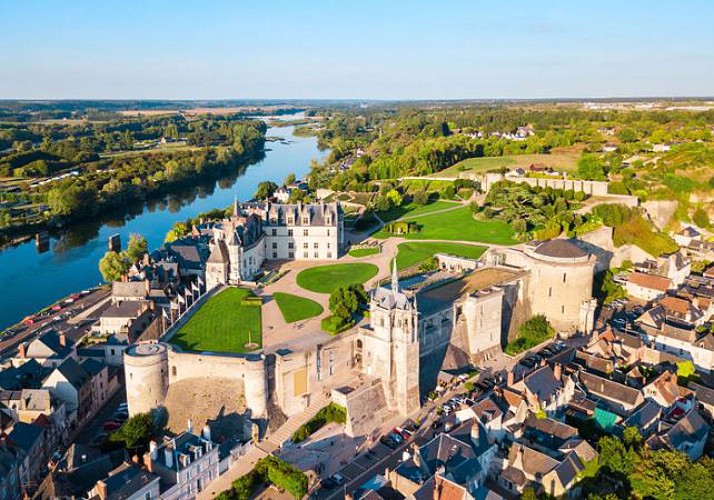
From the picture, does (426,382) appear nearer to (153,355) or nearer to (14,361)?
(153,355)

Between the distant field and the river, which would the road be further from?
the distant field

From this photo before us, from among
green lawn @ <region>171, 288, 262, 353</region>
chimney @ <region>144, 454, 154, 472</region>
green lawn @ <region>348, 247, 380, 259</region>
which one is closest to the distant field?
green lawn @ <region>348, 247, 380, 259</region>

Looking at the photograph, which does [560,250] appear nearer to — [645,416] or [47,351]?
[645,416]

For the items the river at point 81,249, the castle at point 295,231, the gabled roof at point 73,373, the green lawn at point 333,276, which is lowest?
the river at point 81,249

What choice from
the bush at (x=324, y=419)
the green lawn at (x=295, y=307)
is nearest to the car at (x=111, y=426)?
the bush at (x=324, y=419)

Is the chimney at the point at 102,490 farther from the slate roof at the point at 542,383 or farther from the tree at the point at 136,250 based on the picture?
the tree at the point at 136,250

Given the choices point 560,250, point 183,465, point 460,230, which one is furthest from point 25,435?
point 460,230
